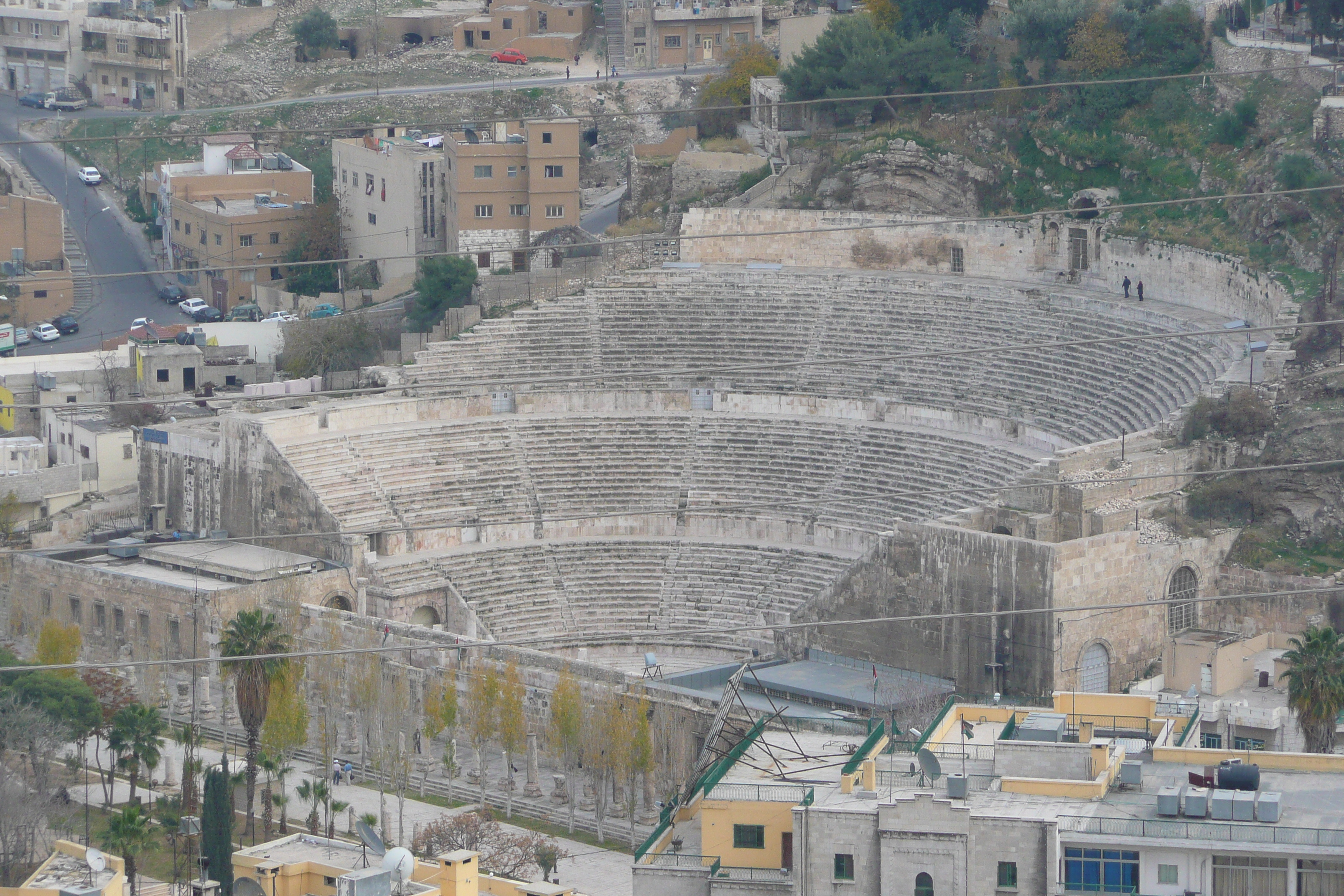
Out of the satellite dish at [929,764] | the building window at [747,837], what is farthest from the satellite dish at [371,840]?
the satellite dish at [929,764]

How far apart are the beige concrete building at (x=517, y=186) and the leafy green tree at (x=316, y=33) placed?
2534cm

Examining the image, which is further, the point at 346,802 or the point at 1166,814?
the point at 346,802

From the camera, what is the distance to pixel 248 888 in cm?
3591

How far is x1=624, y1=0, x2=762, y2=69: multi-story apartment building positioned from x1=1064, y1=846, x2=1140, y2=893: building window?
181 feet

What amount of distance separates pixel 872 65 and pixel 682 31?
2089cm

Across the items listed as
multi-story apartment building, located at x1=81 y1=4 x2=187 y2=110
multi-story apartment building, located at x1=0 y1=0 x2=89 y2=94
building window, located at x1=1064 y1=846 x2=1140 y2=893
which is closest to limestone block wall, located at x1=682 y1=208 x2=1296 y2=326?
building window, located at x1=1064 y1=846 x2=1140 y2=893

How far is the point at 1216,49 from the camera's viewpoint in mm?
63281

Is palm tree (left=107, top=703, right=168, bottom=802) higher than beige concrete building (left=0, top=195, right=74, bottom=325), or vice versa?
beige concrete building (left=0, top=195, right=74, bottom=325)

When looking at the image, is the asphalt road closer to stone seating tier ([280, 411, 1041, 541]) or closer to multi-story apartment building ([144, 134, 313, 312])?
multi-story apartment building ([144, 134, 313, 312])

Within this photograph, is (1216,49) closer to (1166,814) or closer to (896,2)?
(896,2)

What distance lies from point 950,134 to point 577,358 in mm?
11400

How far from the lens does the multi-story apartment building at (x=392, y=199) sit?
72.1 metres

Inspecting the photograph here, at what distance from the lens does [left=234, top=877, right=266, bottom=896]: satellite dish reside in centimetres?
3578

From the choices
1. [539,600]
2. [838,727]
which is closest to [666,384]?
[539,600]
